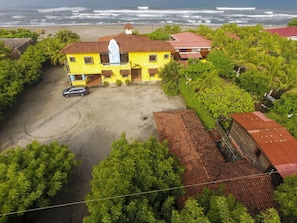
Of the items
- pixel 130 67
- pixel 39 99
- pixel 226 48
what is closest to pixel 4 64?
pixel 39 99

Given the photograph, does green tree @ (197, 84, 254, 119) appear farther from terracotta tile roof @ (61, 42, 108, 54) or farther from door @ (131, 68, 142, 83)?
terracotta tile roof @ (61, 42, 108, 54)

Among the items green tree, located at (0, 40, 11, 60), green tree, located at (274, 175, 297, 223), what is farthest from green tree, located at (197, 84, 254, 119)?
green tree, located at (0, 40, 11, 60)

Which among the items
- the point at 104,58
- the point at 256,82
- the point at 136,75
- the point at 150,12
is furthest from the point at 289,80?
the point at 150,12

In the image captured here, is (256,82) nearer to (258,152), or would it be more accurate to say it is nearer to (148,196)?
(258,152)

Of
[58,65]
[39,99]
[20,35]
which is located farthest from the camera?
[20,35]

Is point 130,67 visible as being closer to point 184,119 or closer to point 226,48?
point 184,119

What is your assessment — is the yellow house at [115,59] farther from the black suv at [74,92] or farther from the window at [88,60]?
the black suv at [74,92]
